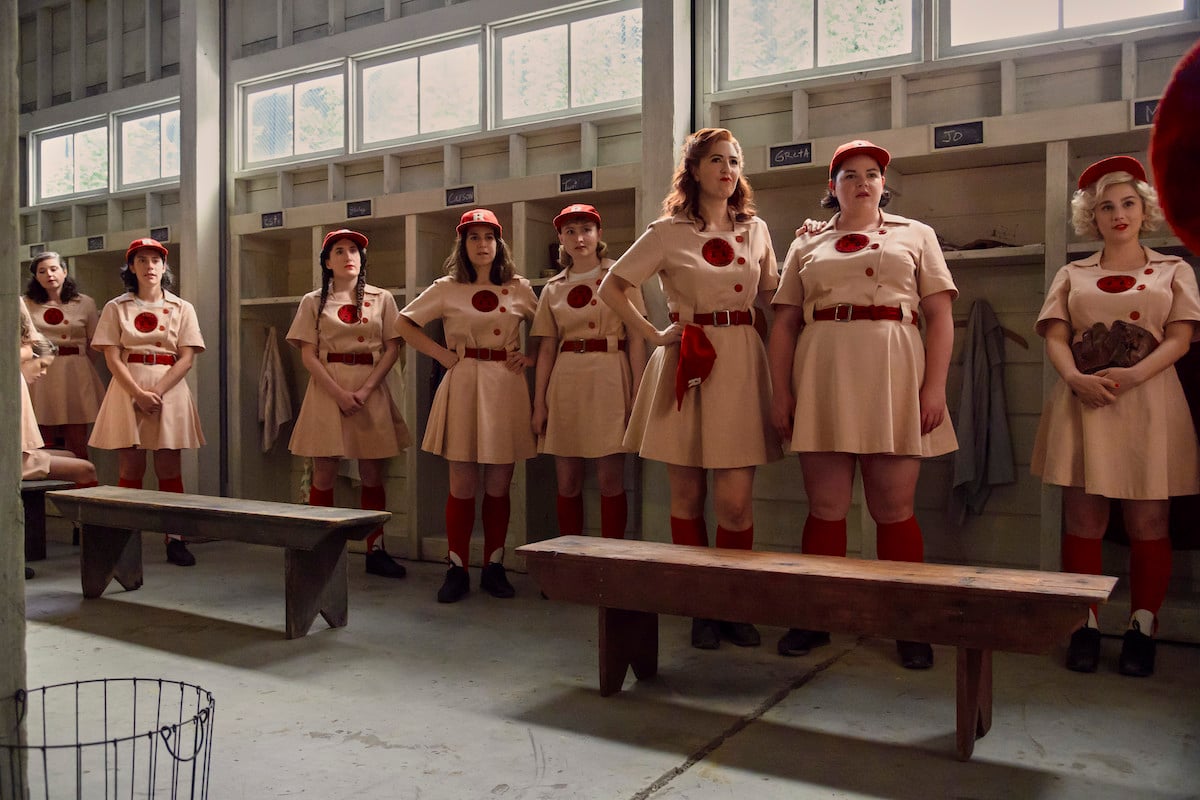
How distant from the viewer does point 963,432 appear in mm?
4258

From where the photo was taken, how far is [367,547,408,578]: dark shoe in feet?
16.8

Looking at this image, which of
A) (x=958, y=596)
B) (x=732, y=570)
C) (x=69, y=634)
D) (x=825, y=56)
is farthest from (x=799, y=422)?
(x=69, y=634)

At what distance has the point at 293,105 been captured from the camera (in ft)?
21.4

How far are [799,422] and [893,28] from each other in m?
2.18

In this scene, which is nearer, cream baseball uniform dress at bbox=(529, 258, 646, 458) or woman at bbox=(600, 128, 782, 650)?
woman at bbox=(600, 128, 782, 650)

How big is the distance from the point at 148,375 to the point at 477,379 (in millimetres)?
2281

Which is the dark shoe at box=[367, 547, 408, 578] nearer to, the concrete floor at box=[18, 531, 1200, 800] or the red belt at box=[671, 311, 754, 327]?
the concrete floor at box=[18, 531, 1200, 800]

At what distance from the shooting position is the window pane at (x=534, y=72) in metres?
5.45

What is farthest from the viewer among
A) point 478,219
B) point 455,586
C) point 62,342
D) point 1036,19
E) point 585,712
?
point 62,342

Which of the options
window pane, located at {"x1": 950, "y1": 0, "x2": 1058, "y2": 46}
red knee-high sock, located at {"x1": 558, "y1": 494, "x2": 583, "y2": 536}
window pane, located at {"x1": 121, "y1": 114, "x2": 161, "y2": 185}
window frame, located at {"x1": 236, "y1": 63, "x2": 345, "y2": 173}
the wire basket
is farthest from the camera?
window pane, located at {"x1": 121, "y1": 114, "x2": 161, "y2": 185}

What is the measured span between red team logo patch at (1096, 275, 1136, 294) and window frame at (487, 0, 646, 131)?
2532mm

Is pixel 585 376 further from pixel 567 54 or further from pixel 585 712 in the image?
pixel 567 54

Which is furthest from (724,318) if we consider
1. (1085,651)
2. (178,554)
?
(178,554)

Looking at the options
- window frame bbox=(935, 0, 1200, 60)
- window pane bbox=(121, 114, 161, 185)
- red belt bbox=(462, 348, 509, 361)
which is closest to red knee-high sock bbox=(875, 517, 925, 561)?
red belt bbox=(462, 348, 509, 361)
